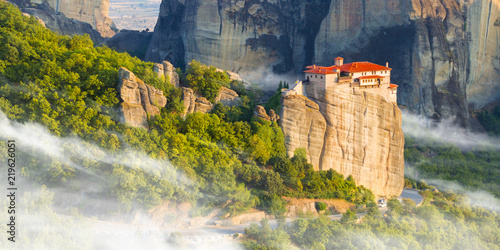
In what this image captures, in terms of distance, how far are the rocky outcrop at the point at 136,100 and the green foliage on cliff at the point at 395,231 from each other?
341 inches

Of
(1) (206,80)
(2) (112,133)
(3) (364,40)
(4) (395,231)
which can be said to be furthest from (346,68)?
(3) (364,40)

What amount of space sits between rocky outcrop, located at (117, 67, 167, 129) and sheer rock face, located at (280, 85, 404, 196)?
7.15 meters

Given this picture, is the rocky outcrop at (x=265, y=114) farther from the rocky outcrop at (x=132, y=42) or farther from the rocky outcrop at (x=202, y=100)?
the rocky outcrop at (x=132, y=42)

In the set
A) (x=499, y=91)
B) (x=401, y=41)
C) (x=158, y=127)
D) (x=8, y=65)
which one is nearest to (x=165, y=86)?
(x=158, y=127)

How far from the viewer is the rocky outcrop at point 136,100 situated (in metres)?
37.2

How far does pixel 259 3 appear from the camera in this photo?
254 ft

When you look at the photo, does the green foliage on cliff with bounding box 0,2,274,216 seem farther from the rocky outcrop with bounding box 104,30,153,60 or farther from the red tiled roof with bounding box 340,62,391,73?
the rocky outcrop with bounding box 104,30,153,60

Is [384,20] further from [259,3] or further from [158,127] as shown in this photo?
[158,127]

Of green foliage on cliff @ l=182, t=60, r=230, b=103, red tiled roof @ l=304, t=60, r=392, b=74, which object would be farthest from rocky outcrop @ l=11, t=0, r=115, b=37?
red tiled roof @ l=304, t=60, r=392, b=74

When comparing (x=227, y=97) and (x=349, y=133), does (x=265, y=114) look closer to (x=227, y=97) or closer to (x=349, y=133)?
(x=227, y=97)

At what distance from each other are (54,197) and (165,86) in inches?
389

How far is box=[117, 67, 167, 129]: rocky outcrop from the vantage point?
3722cm

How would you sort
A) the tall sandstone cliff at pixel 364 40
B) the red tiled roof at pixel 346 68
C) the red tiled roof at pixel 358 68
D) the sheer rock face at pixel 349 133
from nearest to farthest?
the sheer rock face at pixel 349 133
the red tiled roof at pixel 346 68
the red tiled roof at pixel 358 68
the tall sandstone cliff at pixel 364 40

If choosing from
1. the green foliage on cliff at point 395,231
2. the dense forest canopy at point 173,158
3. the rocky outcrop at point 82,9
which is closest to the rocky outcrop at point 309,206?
the dense forest canopy at point 173,158
